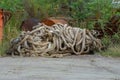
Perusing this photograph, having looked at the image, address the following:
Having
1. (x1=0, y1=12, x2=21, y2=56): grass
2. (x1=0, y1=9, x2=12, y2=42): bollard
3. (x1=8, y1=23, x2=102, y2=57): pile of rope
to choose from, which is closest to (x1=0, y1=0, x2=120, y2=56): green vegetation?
(x1=0, y1=12, x2=21, y2=56): grass

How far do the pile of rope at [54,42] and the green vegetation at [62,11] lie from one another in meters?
0.46

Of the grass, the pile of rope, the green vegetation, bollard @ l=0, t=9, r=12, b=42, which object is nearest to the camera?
the pile of rope

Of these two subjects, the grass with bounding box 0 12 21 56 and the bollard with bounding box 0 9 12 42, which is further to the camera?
the bollard with bounding box 0 9 12 42

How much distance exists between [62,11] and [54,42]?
3.43 meters

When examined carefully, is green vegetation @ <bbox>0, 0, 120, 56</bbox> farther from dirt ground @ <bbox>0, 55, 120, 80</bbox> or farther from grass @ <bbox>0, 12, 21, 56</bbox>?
dirt ground @ <bbox>0, 55, 120, 80</bbox>

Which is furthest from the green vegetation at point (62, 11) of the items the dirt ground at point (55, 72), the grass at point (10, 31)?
the dirt ground at point (55, 72)

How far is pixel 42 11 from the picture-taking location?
13.0m

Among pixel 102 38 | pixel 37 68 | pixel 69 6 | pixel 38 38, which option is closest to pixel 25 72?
pixel 37 68

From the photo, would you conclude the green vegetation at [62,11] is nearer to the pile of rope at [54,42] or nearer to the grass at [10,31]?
the grass at [10,31]

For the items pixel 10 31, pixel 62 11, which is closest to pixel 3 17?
pixel 10 31

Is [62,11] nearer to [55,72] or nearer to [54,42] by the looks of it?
[54,42]

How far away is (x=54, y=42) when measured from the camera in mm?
9875

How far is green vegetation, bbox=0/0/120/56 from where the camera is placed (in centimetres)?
A: 1139

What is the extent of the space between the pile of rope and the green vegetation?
463 mm
